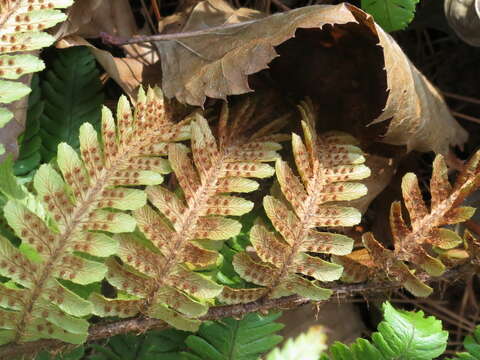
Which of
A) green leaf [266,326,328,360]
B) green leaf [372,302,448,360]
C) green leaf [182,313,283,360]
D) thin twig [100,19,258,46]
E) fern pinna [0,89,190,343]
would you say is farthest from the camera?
thin twig [100,19,258,46]

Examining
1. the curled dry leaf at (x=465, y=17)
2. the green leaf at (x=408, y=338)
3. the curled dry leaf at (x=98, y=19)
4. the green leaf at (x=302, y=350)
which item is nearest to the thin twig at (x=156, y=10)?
the curled dry leaf at (x=98, y=19)

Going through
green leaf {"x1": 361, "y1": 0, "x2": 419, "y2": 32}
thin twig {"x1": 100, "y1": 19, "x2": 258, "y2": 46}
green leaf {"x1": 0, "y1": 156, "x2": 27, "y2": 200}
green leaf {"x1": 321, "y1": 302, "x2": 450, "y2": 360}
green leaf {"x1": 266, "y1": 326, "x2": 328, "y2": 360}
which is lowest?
green leaf {"x1": 321, "y1": 302, "x2": 450, "y2": 360}

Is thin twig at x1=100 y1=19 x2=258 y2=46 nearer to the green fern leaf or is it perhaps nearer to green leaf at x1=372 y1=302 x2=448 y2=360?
the green fern leaf

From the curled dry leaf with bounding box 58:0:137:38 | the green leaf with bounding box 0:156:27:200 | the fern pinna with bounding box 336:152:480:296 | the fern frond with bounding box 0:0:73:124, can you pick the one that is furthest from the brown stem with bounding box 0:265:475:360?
the curled dry leaf with bounding box 58:0:137:38

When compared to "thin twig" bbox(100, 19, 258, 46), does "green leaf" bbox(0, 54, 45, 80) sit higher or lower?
higher

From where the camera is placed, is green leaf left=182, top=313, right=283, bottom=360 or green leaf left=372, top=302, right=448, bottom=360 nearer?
green leaf left=372, top=302, right=448, bottom=360

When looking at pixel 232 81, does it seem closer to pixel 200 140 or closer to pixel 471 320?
pixel 200 140

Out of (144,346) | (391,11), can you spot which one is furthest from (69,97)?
(391,11)
